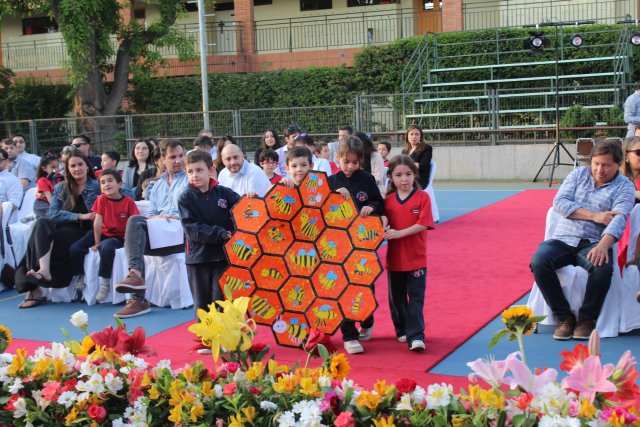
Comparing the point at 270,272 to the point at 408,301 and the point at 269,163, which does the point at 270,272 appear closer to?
the point at 408,301

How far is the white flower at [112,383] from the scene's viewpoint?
342 centimetres

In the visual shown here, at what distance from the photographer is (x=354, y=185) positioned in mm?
6379

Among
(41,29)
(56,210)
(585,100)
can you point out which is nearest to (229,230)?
(56,210)

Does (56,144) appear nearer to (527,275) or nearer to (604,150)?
(527,275)

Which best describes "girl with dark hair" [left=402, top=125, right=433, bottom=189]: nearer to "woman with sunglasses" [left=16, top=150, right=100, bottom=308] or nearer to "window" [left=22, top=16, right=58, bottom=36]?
"woman with sunglasses" [left=16, top=150, right=100, bottom=308]

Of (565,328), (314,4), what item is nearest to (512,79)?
(314,4)

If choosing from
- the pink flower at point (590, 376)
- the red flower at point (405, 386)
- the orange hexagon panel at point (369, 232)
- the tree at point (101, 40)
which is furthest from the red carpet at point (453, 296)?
the tree at point (101, 40)

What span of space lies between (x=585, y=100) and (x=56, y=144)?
47.1ft

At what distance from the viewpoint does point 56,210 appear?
29.1ft

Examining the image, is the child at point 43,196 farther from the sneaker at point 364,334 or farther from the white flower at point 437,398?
the white flower at point 437,398

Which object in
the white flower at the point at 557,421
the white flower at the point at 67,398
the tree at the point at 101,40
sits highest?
the tree at the point at 101,40

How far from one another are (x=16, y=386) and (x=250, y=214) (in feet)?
8.90

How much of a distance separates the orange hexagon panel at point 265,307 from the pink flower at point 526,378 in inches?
136

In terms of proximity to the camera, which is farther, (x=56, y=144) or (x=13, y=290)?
(x=56, y=144)
